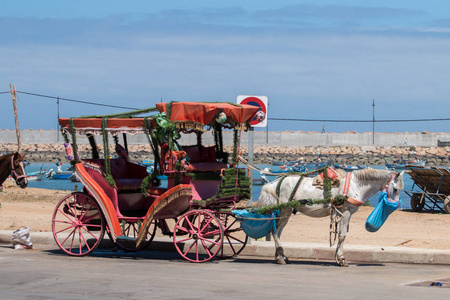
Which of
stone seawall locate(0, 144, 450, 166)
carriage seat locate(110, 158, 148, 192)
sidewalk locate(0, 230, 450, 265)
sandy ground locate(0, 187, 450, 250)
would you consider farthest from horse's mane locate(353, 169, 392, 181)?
stone seawall locate(0, 144, 450, 166)

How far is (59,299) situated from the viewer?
9.05m

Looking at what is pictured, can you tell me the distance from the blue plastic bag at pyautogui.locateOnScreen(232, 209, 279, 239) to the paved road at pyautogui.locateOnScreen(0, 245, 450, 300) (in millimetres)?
557

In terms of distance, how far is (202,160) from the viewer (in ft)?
45.4

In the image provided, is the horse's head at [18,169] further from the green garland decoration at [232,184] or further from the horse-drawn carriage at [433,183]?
the horse-drawn carriage at [433,183]

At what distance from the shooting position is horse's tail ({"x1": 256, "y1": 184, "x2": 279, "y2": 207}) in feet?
41.5

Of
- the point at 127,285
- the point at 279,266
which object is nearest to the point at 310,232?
the point at 279,266

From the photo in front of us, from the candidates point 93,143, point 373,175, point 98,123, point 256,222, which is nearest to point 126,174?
point 93,143

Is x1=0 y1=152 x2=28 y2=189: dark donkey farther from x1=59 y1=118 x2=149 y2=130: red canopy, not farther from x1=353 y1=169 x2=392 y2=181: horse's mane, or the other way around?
x1=353 y1=169 x2=392 y2=181: horse's mane

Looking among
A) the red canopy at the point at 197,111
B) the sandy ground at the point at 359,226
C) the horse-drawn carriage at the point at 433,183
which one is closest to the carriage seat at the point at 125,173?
the red canopy at the point at 197,111

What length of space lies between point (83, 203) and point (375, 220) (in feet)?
16.9

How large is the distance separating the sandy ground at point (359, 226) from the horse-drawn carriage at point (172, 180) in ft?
12.5

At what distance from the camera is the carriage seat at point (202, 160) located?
1282cm

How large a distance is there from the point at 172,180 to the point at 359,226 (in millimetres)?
A: 8381

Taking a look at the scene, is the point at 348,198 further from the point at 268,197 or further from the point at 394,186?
the point at 268,197
